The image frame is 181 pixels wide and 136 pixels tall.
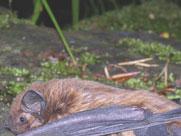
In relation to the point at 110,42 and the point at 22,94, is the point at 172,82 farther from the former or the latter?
the point at 22,94

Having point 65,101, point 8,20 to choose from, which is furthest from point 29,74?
point 65,101

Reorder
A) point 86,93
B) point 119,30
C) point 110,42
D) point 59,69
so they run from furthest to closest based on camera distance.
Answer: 1. point 119,30
2. point 110,42
3. point 59,69
4. point 86,93

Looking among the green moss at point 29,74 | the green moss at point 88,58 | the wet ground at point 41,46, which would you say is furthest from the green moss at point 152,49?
the green moss at point 29,74

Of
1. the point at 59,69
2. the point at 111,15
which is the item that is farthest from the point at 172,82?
the point at 111,15

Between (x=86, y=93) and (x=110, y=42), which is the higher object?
(x=86, y=93)

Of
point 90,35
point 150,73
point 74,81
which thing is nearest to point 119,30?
point 90,35

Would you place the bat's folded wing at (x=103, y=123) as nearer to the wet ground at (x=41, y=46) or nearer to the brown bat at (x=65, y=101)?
the brown bat at (x=65, y=101)

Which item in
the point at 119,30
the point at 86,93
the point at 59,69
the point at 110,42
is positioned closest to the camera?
the point at 86,93

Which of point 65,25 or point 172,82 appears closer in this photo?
point 172,82
